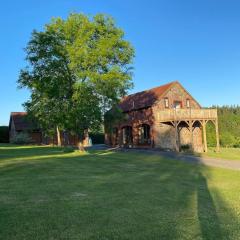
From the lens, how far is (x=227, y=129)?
165 ft

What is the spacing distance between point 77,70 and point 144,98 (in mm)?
13831

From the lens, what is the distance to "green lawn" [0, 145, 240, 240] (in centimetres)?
716

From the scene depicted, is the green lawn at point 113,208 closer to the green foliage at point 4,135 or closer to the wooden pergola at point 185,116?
the wooden pergola at point 185,116

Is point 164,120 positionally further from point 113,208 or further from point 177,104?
point 113,208

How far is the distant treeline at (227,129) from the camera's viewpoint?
4750 centimetres

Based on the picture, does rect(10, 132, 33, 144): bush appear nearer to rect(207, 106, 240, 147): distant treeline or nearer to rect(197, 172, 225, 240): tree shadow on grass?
rect(207, 106, 240, 147): distant treeline

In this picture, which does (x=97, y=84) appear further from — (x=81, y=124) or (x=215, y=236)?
(x=215, y=236)

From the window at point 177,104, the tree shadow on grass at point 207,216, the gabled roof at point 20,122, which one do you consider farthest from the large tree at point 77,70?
the gabled roof at point 20,122

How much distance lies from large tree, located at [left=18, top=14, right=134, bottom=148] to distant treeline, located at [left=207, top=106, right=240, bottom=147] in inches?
654

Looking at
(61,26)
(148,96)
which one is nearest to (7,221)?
(61,26)

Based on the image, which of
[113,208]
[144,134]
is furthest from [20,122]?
[113,208]

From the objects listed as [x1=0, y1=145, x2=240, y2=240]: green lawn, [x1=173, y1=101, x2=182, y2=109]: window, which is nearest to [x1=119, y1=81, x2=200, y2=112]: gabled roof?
[x1=173, y1=101, x2=182, y2=109]: window

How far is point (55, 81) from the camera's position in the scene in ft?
112

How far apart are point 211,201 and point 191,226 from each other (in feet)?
11.5
